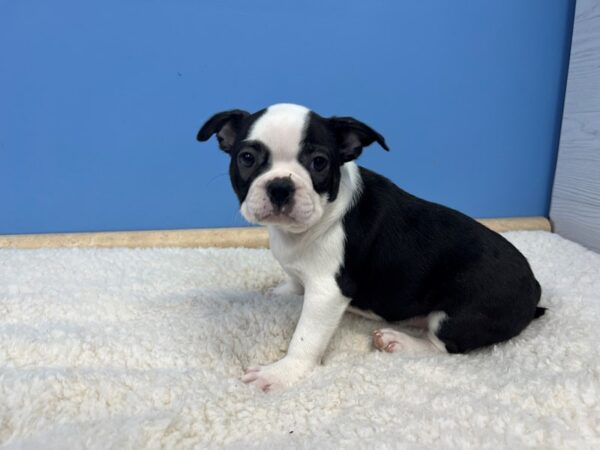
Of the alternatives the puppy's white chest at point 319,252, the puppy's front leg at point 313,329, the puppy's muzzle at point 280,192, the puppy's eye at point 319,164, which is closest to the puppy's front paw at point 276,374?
the puppy's front leg at point 313,329

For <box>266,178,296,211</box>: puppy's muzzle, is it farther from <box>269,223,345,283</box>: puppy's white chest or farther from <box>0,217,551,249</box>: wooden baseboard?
<box>0,217,551,249</box>: wooden baseboard

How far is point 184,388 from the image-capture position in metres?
1.52

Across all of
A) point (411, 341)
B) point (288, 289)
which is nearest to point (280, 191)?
point (411, 341)

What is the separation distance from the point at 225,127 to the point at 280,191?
1.55 ft

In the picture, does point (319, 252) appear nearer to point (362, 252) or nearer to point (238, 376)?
point (362, 252)

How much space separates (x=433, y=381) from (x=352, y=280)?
1.52 feet

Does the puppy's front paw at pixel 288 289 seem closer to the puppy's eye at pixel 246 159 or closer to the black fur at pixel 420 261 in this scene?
the black fur at pixel 420 261

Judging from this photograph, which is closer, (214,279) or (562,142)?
(214,279)

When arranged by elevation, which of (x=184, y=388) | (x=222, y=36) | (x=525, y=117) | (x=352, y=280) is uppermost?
(x=222, y=36)

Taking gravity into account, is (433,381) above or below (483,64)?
below

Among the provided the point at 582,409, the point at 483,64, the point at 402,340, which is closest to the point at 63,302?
the point at 402,340

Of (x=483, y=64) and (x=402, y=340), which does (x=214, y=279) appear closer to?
(x=402, y=340)

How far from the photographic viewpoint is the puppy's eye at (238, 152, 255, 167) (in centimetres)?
162

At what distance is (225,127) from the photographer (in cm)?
181
